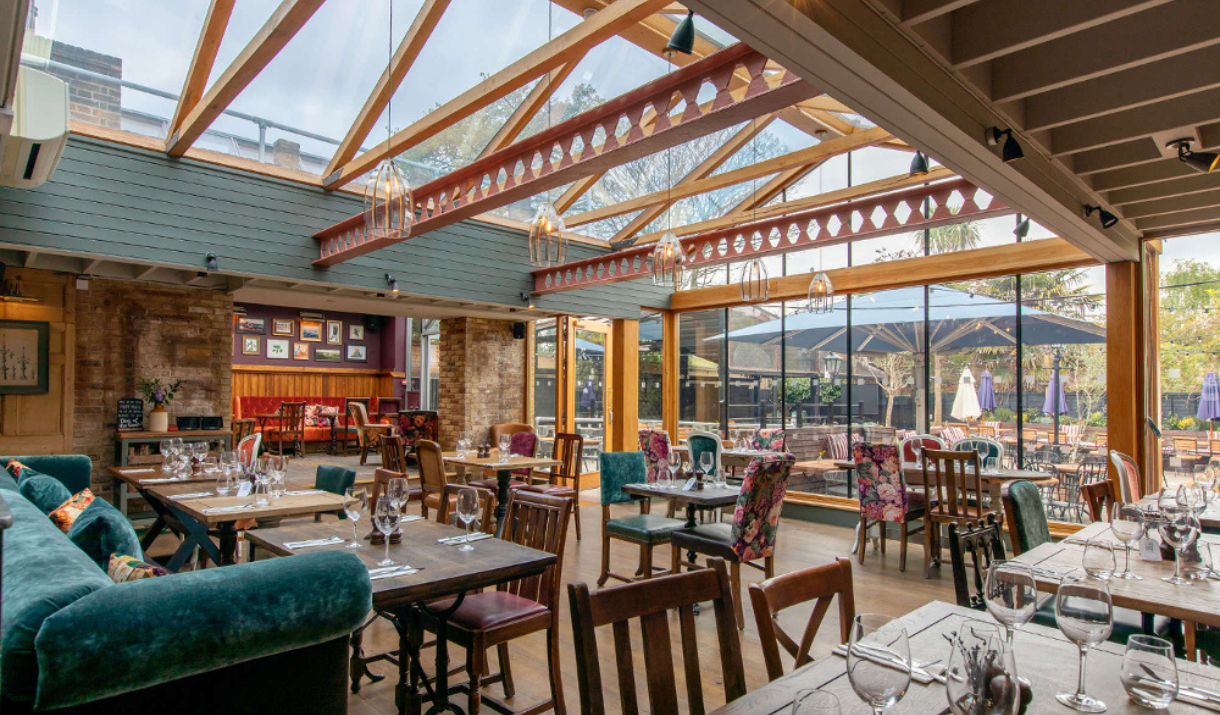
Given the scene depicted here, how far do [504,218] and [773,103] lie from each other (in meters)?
5.90

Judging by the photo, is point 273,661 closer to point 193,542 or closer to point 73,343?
point 193,542

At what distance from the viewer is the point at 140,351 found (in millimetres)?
6980

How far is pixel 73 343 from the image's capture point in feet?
21.5

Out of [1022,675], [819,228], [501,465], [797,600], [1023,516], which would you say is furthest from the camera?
[501,465]

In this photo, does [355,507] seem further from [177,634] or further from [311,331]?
[311,331]

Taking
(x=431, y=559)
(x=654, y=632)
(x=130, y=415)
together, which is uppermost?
(x=130, y=415)

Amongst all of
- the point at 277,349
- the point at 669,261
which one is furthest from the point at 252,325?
the point at 669,261

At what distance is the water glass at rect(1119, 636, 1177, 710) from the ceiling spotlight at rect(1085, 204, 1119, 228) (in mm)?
4102

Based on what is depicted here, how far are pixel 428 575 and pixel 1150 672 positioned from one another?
2.09 meters

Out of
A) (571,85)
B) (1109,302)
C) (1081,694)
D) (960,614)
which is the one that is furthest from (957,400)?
(1081,694)

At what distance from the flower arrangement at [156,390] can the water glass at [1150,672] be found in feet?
26.0

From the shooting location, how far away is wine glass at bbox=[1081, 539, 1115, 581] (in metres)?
2.04

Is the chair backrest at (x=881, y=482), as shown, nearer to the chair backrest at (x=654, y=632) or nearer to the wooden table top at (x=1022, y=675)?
the wooden table top at (x=1022, y=675)

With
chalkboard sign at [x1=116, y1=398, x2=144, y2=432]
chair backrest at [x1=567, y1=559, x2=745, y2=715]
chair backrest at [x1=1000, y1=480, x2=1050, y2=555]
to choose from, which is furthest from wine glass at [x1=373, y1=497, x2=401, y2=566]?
chalkboard sign at [x1=116, y1=398, x2=144, y2=432]
